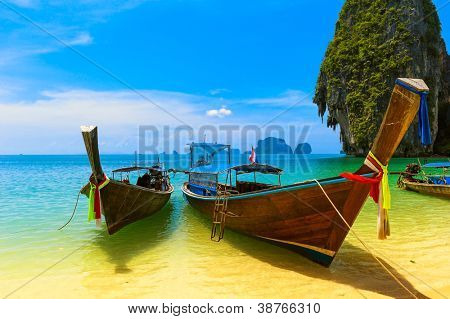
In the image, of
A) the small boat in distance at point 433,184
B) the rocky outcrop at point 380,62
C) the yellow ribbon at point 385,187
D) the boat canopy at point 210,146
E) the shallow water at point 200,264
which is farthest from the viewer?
the rocky outcrop at point 380,62

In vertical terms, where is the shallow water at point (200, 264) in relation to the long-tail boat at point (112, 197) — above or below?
below

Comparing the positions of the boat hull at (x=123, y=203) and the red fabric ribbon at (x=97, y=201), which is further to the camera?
the boat hull at (x=123, y=203)

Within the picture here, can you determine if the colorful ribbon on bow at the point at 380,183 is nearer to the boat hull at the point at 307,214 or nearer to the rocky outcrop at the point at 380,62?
the boat hull at the point at 307,214

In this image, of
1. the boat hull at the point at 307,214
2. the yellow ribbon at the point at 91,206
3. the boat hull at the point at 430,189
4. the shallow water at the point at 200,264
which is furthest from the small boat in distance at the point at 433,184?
the yellow ribbon at the point at 91,206

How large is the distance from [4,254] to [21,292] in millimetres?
3333

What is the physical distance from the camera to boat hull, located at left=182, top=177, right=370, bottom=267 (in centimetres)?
572

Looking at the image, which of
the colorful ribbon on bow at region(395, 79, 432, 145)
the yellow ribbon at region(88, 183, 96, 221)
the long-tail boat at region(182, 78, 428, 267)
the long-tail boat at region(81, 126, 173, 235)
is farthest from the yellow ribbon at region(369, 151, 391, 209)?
the yellow ribbon at region(88, 183, 96, 221)

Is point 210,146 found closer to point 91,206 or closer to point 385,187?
point 91,206

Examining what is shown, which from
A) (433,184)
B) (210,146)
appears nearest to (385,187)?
(210,146)

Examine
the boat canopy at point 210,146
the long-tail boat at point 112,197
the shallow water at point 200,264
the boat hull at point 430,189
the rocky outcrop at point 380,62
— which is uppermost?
the rocky outcrop at point 380,62

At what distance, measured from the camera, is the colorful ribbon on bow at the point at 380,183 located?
538cm

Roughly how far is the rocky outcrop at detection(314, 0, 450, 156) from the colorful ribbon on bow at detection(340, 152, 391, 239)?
47.1 m

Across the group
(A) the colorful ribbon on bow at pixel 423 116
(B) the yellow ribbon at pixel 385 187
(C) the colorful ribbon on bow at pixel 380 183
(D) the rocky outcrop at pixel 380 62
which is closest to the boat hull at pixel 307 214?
(C) the colorful ribbon on bow at pixel 380 183

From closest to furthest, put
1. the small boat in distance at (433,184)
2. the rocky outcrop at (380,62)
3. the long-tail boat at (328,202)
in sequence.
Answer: the long-tail boat at (328,202) → the small boat in distance at (433,184) → the rocky outcrop at (380,62)
